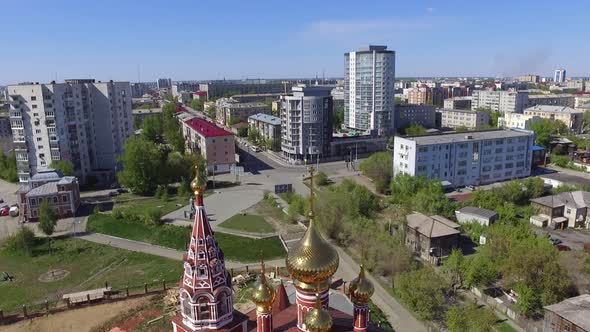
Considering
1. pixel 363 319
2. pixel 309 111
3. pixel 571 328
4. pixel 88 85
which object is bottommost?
pixel 571 328

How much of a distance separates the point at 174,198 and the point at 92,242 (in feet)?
44.4

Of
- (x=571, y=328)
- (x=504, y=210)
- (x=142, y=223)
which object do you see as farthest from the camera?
(x=142, y=223)

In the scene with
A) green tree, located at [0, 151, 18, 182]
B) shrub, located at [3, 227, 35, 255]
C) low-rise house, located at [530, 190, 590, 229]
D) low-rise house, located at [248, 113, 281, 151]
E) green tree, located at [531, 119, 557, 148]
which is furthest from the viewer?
low-rise house, located at [248, 113, 281, 151]

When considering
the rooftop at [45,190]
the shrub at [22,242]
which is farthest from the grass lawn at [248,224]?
the rooftop at [45,190]

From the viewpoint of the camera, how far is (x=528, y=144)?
55.8 metres

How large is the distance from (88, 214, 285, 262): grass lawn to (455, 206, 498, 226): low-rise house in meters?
17.4

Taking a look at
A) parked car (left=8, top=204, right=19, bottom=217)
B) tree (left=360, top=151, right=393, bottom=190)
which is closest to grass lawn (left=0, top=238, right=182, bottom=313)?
parked car (left=8, top=204, right=19, bottom=217)

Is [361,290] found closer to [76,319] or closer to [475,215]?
[76,319]

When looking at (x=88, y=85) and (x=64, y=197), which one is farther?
(x=88, y=85)

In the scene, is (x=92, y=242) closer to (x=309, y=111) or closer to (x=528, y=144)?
(x=309, y=111)

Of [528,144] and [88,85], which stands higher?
[88,85]

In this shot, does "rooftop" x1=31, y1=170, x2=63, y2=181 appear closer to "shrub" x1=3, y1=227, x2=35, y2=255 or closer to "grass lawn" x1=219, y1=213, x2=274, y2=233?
"shrub" x1=3, y1=227, x2=35, y2=255

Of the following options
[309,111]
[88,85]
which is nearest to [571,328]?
[309,111]

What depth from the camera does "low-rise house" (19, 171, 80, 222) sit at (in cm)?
4284
